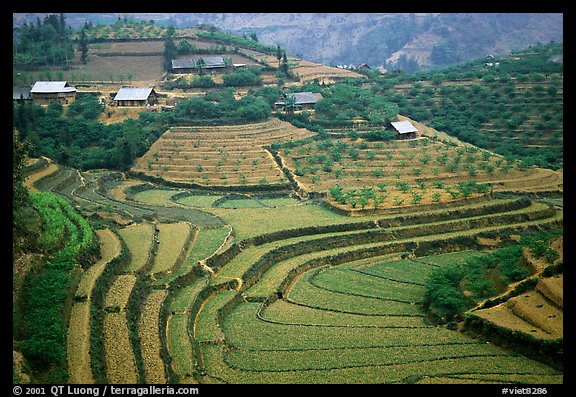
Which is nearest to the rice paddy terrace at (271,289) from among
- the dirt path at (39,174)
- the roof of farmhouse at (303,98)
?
the dirt path at (39,174)

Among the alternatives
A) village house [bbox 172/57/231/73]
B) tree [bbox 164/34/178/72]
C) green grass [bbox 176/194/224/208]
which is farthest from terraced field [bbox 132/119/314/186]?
tree [bbox 164/34/178/72]

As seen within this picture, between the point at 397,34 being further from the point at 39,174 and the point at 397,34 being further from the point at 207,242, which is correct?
the point at 207,242

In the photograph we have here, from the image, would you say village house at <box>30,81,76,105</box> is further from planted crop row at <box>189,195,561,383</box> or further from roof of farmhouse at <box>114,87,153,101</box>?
planted crop row at <box>189,195,561,383</box>

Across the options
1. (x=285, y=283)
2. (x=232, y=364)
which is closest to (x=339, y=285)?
(x=285, y=283)

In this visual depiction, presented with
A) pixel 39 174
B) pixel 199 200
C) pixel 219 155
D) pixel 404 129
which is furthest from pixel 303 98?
pixel 39 174

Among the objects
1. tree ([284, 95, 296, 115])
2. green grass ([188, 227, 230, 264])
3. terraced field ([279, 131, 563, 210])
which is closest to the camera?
green grass ([188, 227, 230, 264])

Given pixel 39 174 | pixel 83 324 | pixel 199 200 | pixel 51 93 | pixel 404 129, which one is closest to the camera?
pixel 83 324
